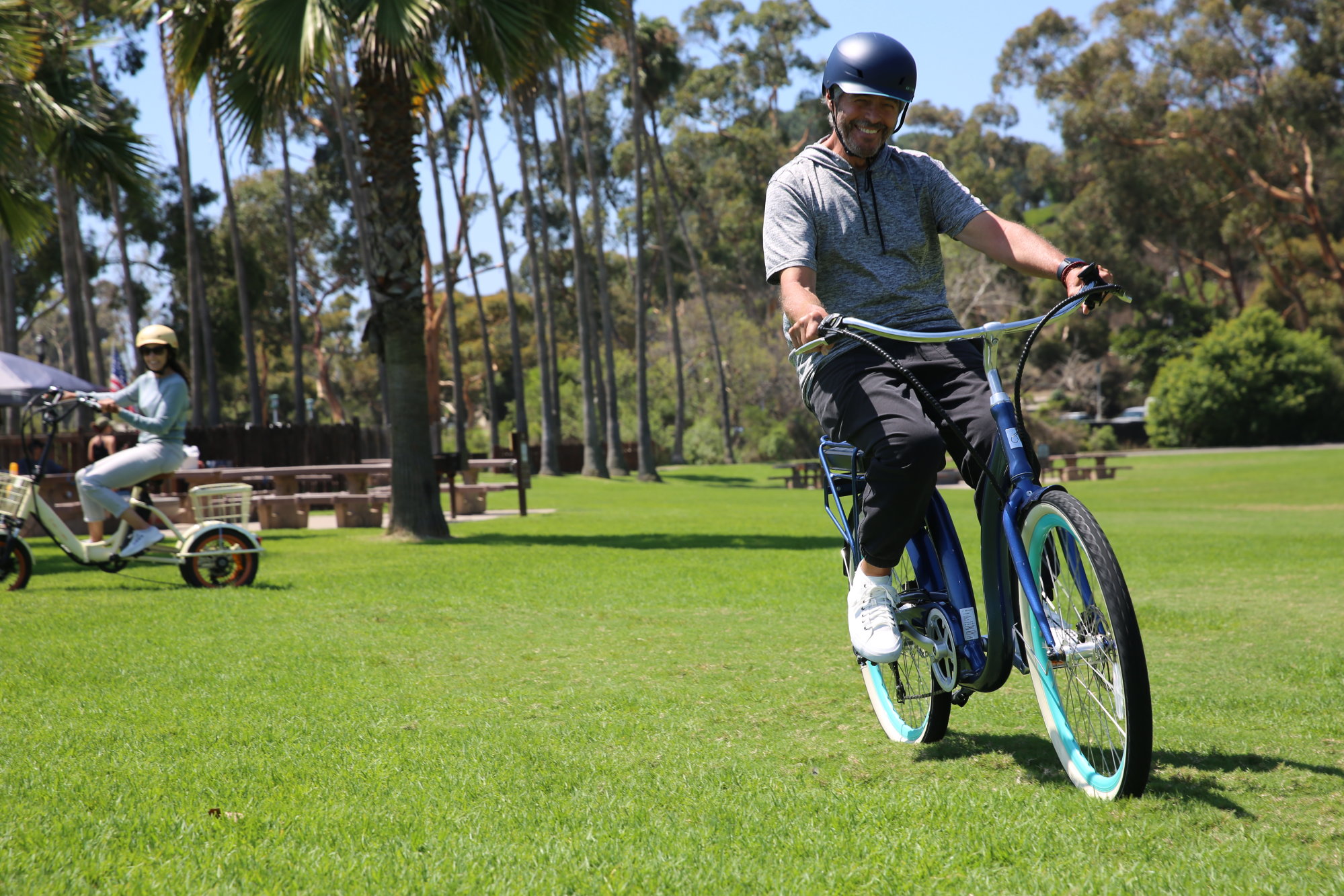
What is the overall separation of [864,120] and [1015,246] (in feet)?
1.92

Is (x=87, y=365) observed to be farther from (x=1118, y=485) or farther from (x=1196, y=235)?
(x=1196, y=235)

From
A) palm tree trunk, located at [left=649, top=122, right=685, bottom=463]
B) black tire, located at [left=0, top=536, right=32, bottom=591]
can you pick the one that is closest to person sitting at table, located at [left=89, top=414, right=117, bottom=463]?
black tire, located at [left=0, top=536, right=32, bottom=591]

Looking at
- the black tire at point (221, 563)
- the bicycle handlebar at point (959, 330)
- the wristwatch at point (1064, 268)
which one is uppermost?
the wristwatch at point (1064, 268)

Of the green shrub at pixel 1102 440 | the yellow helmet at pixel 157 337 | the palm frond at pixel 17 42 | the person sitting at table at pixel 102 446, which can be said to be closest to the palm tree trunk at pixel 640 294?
the green shrub at pixel 1102 440

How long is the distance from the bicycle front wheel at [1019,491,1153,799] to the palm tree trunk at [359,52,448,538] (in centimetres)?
1008

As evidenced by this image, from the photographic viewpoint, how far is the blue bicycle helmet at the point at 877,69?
11.4ft

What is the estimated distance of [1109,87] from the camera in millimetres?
47500

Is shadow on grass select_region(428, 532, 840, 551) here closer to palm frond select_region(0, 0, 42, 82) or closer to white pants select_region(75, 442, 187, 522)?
white pants select_region(75, 442, 187, 522)

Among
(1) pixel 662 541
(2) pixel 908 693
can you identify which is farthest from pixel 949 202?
(1) pixel 662 541

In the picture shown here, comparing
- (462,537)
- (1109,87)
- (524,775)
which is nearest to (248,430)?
(462,537)

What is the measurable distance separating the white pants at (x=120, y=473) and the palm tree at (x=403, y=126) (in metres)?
4.33

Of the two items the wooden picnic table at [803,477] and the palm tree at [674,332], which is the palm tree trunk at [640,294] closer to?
the palm tree at [674,332]

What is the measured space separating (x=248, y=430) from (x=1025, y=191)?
6479 cm

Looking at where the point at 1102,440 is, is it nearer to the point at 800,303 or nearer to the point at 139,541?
A: the point at 139,541
